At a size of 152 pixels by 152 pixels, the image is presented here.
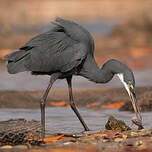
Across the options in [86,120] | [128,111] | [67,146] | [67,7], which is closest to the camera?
[67,146]

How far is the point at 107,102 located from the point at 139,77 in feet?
13.0

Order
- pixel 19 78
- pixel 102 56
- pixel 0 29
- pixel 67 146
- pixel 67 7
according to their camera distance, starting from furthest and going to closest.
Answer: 1. pixel 67 7
2. pixel 0 29
3. pixel 102 56
4. pixel 19 78
5. pixel 67 146

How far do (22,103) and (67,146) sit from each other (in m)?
4.76

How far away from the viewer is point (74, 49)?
10.8m

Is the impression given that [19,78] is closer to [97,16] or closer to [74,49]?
[74,49]

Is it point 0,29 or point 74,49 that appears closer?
point 74,49

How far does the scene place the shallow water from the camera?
446 inches

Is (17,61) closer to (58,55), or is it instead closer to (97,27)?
(58,55)

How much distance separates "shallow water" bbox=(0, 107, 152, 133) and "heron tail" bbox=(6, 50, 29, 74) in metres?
0.91

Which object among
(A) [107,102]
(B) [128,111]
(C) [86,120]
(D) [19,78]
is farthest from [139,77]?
(C) [86,120]

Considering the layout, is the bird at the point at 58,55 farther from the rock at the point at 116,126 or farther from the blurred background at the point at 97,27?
the blurred background at the point at 97,27

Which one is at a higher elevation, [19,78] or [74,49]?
[74,49]

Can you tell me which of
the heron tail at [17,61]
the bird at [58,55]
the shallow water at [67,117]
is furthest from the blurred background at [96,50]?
the bird at [58,55]

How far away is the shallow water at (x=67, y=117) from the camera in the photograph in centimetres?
1134
